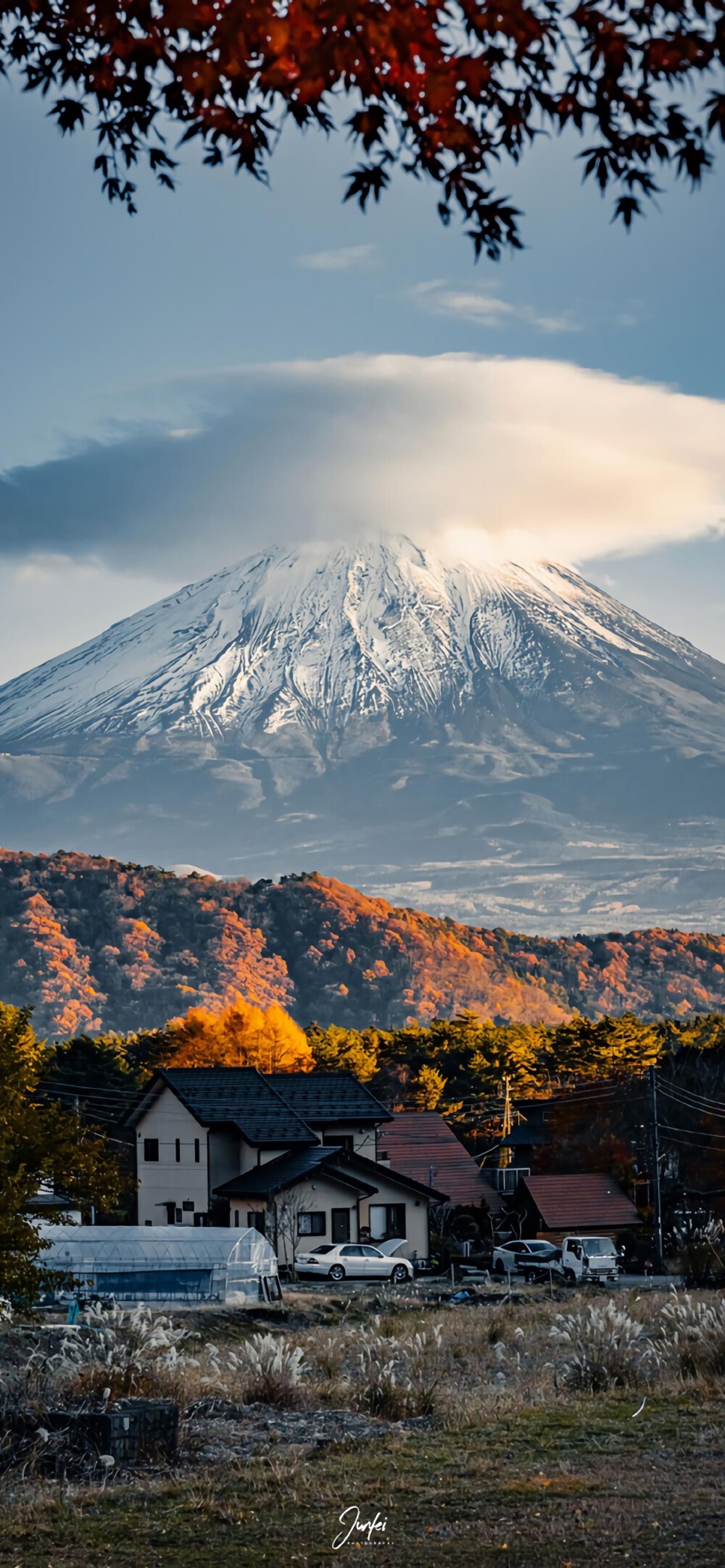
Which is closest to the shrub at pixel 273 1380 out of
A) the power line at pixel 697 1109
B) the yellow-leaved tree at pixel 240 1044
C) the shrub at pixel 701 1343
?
the shrub at pixel 701 1343

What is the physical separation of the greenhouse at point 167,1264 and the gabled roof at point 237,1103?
38.4 ft

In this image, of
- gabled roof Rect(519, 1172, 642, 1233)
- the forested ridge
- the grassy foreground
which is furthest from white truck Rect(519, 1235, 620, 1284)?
the forested ridge

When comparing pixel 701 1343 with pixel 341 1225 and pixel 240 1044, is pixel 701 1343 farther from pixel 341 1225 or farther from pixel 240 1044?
pixel 240 1044

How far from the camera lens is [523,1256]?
41469 mm

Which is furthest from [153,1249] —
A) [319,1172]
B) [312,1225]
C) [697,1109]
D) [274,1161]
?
[697,1109]

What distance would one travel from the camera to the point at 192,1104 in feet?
153

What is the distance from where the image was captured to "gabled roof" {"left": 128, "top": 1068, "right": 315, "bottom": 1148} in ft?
149

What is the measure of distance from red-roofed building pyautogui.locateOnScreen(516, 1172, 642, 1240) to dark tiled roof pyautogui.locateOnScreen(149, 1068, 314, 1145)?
31.0 ft

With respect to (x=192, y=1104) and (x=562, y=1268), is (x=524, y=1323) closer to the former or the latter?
(x=562, y=1268)

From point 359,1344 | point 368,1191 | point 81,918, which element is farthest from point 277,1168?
point 81,918

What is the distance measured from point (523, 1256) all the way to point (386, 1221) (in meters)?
4.96

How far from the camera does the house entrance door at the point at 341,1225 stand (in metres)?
43.4

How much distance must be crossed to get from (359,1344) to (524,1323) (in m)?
4.75

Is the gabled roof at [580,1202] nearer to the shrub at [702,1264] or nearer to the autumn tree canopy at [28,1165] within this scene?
the shrub at [702,1264]
